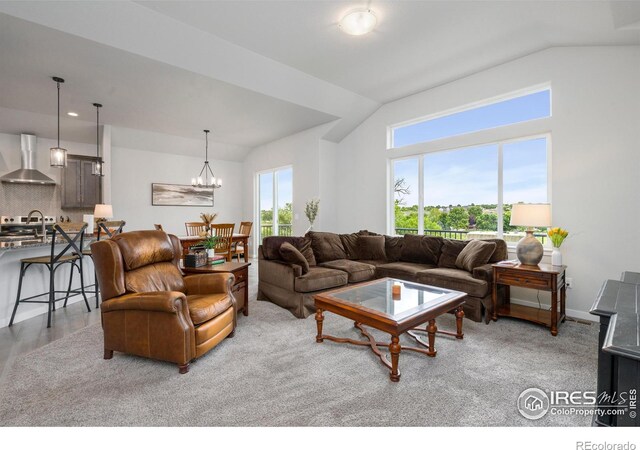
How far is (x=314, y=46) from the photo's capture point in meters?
3.77

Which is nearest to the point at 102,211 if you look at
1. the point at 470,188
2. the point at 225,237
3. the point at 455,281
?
the point at 225,237

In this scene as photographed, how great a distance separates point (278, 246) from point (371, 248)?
1.67 meters

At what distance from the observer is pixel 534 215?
3215mm

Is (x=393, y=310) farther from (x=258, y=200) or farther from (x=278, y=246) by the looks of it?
(x=258, y=200)

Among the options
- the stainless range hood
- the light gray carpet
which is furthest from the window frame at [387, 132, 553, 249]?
the stainless range hood

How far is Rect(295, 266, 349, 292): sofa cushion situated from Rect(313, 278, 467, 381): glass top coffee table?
652 mm

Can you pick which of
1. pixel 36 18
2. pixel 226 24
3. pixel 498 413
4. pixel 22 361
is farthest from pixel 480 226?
pixel 36 18

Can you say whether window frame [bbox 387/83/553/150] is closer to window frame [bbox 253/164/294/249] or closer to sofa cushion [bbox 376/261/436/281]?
sofa cushion [bbox 376/261/436/281]

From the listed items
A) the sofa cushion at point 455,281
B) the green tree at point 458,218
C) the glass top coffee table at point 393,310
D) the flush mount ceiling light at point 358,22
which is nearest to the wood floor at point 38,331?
the glass top coffee table at point 393,310

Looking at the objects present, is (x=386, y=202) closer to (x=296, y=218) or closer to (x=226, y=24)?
(x=296, y=218)

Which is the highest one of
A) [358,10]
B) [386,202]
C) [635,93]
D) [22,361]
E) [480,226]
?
[358,10]

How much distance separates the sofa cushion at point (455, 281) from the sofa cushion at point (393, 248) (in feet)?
3.14

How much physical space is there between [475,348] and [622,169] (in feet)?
8.67

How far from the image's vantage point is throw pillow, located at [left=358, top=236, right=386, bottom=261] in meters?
4.89
